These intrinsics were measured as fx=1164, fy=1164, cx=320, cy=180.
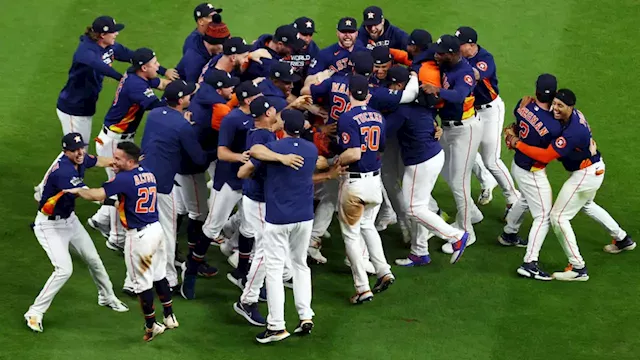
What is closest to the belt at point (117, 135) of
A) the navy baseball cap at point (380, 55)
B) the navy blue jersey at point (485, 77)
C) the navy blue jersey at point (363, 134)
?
the navy blue jersey at point (363, 134)

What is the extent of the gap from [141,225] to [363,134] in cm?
207

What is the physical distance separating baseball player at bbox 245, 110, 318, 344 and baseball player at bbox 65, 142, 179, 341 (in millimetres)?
870

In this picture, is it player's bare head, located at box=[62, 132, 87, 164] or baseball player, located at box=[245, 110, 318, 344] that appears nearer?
baseball player, located at box=[245, 110, 318, 344]

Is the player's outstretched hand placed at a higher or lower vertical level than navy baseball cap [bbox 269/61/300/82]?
lower

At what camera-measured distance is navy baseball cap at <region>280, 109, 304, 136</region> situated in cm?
952

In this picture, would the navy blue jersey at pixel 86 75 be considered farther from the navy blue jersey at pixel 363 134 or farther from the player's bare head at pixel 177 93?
the navy blue jersey at pixel 363 134

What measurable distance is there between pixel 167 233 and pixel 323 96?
6.25 feet

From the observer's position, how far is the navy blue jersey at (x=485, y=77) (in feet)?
37.7

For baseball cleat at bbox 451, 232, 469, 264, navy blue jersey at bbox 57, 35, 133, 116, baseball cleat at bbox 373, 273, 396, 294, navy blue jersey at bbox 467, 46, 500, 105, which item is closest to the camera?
baseball cleat at bbox 373, 273, 396, 294

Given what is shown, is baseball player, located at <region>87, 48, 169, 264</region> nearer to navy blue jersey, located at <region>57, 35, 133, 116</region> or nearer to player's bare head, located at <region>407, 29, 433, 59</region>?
navy blue jersey, located at <region>57, 35, 133, 116</region>

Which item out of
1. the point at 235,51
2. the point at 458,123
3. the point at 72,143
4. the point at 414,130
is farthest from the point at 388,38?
the point at 72,143

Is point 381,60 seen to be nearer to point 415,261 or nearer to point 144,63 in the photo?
point 415,261

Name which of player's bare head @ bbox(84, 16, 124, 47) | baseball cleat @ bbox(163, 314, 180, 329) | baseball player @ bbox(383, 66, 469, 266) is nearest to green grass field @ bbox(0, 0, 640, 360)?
baseball cleat @ bbox(163, 314, 180, 329)

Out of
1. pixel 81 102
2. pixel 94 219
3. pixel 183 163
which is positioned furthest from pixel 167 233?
pixel 81 102
